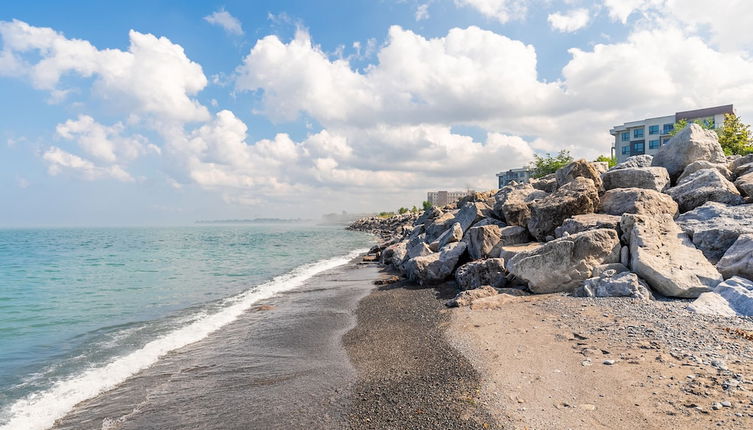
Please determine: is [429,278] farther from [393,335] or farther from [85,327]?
[85,327]

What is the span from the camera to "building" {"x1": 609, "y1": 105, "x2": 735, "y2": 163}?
7100cm

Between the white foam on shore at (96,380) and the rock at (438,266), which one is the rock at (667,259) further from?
the white foam on shore at (96,380)

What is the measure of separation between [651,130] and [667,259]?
256 feet

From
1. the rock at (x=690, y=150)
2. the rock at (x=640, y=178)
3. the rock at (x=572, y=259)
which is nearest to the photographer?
the rock at (x=572, y=259)

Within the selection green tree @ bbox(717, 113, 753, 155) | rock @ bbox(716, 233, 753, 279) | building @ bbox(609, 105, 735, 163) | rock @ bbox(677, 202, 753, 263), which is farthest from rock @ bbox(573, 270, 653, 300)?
building @ bbox(609, 105, 735, 163)

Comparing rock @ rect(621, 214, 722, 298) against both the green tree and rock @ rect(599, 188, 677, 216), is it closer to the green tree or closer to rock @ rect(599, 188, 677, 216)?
rock @ rect(599, 188, 677, 216)

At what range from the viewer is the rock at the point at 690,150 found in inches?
778

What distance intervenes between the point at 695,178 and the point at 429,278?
11.8 meters

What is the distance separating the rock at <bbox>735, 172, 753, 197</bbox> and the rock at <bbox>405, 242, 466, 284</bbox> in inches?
424

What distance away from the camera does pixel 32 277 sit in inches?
1107

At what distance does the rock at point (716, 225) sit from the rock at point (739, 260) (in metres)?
0.87

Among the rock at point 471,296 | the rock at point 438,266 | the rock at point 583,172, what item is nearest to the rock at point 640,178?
the rock at point 583,172

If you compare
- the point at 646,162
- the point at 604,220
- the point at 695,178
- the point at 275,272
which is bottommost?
the point at 275,272

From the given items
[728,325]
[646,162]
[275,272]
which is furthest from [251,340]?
[646,162]
